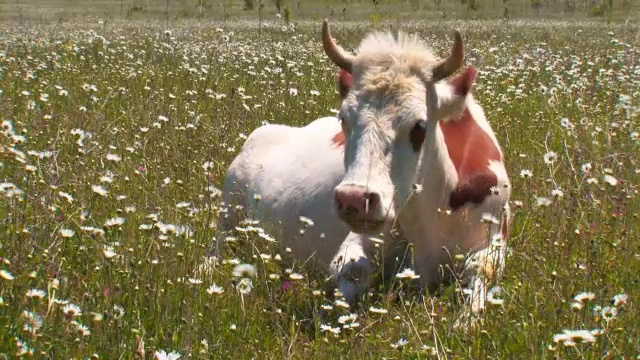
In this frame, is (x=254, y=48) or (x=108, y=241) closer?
(x=108, y=241)

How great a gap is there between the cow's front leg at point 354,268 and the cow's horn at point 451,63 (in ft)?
3.55

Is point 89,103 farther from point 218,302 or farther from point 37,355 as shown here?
point 37,355

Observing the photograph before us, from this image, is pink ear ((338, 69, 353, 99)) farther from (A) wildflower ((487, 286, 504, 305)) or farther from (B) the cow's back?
(A) wildflower ((487, 286, 504, 305))

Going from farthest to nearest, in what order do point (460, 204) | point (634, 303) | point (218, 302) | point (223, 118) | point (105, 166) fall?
1. point (223, 118)
2. point (105, 166)
3. point (460, 204)
4. point (218, 302)
5. point (634, 303)

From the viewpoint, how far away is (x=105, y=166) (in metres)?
6.98

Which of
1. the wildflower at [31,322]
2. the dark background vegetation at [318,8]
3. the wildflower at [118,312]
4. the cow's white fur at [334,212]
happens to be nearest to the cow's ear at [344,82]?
the cow's white fur at [334,212]

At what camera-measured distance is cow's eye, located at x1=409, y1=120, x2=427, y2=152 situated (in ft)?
17.9

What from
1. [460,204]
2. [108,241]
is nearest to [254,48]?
[460,204]

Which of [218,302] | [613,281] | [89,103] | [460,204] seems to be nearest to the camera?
[218,302]

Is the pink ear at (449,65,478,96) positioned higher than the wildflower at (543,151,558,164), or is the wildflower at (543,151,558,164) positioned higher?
the pink ear at (449,65,478,96)

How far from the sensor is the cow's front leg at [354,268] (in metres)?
5.49

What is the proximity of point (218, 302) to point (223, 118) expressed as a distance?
5.15 meters

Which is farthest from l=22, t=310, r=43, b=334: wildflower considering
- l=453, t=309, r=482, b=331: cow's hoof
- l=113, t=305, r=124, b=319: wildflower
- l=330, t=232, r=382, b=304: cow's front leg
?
l=330, t=232, r=382, b=304: cow's front leg

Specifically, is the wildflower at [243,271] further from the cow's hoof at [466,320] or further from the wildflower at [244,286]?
the cow's hoof at [466,320]
